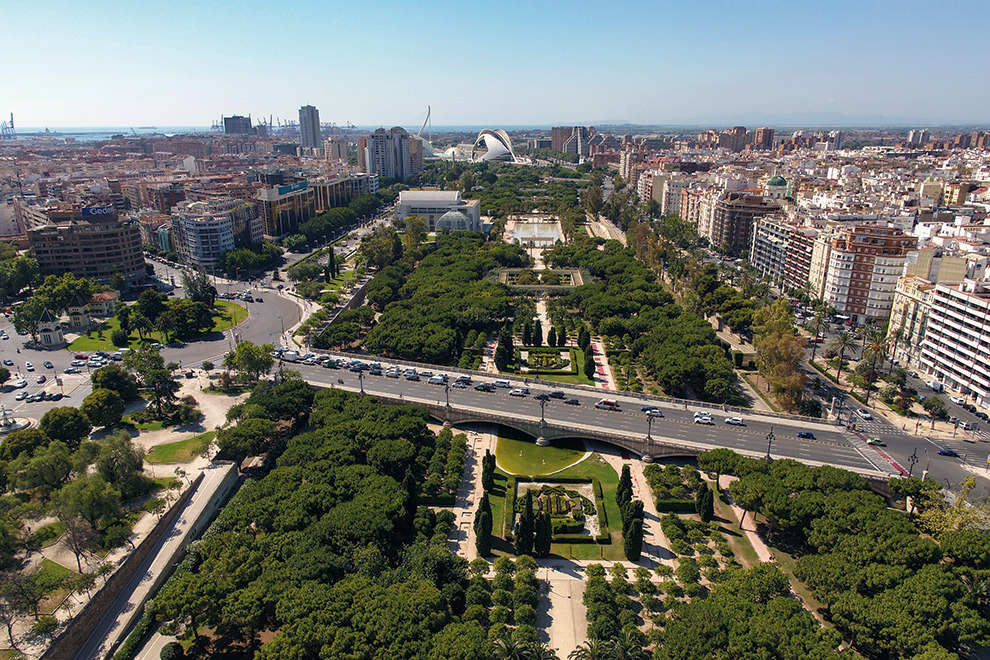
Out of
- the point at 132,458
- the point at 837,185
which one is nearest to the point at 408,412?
the point at 132,458

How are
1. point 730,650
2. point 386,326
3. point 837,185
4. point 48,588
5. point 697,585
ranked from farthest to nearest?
point 837,185 → point 386,326 → point 697,585 → point 48,588 → point 730,650

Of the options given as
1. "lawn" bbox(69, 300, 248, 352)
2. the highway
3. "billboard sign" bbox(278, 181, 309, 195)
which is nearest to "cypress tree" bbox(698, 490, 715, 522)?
the highway

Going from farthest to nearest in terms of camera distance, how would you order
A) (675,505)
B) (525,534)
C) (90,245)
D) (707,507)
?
1. (90,245)
2. (675,505)
3. (707,507)
4. (525,534)

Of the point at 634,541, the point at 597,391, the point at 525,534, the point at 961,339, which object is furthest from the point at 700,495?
the point at 961,339

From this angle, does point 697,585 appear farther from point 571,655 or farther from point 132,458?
point 132,458

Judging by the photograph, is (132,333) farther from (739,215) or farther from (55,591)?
(739,215)

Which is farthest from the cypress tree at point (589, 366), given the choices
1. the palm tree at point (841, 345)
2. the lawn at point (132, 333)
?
the lawn at point (132, 333)
